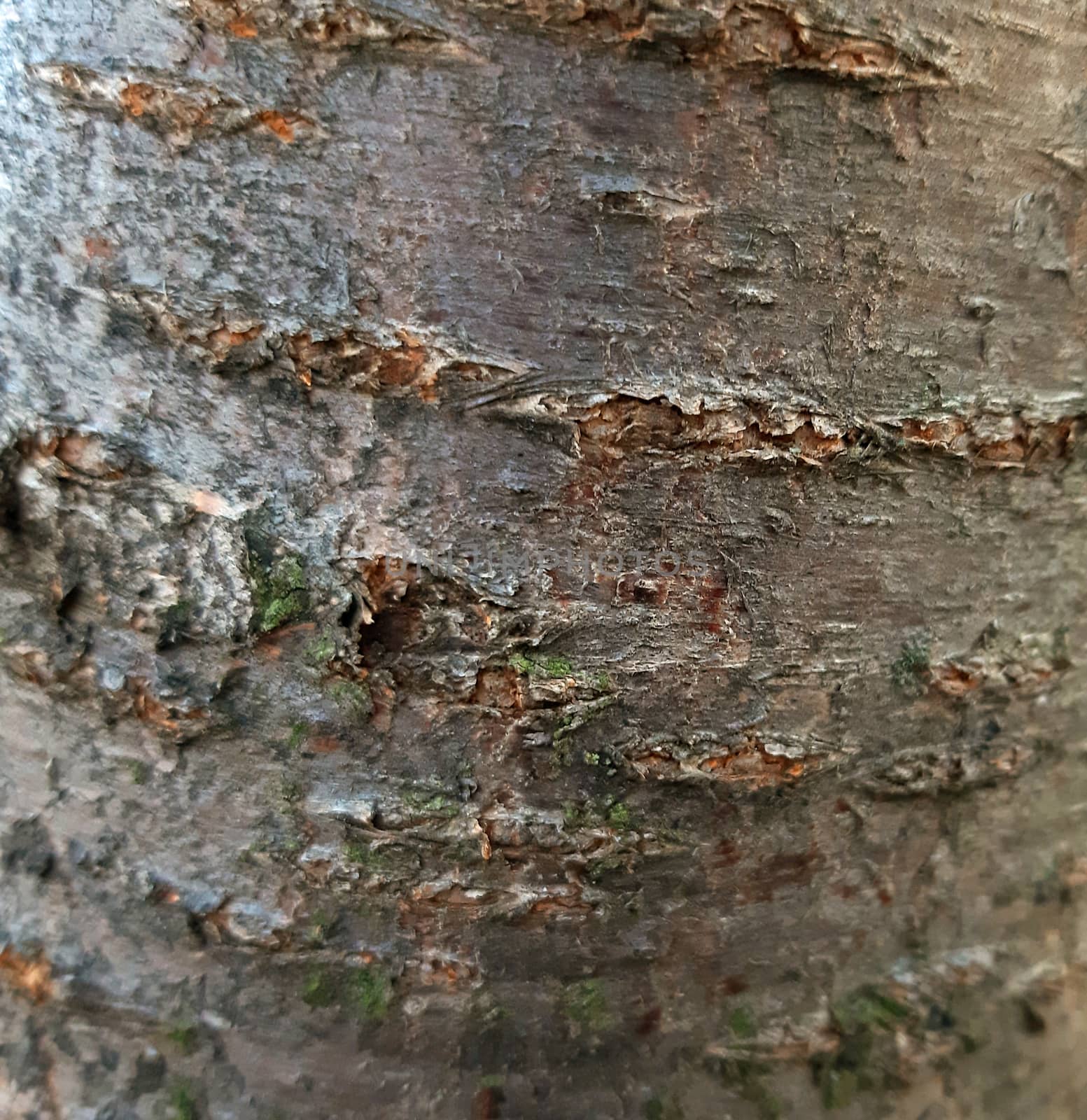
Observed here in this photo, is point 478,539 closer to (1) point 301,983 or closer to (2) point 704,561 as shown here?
(2) point 704,561

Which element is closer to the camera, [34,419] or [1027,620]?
[34,419]

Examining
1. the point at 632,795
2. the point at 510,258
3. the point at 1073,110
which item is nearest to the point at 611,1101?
the point at 632,795

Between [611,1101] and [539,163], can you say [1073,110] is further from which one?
[611,1101]

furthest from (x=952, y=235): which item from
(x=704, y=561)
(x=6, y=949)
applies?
(x=6, y=949)

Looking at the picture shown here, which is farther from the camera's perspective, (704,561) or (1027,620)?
(1027,620)

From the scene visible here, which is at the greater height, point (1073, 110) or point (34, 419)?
point (1073, 110)

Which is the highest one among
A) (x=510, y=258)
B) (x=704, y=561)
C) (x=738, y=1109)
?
(x=510, y=258)
